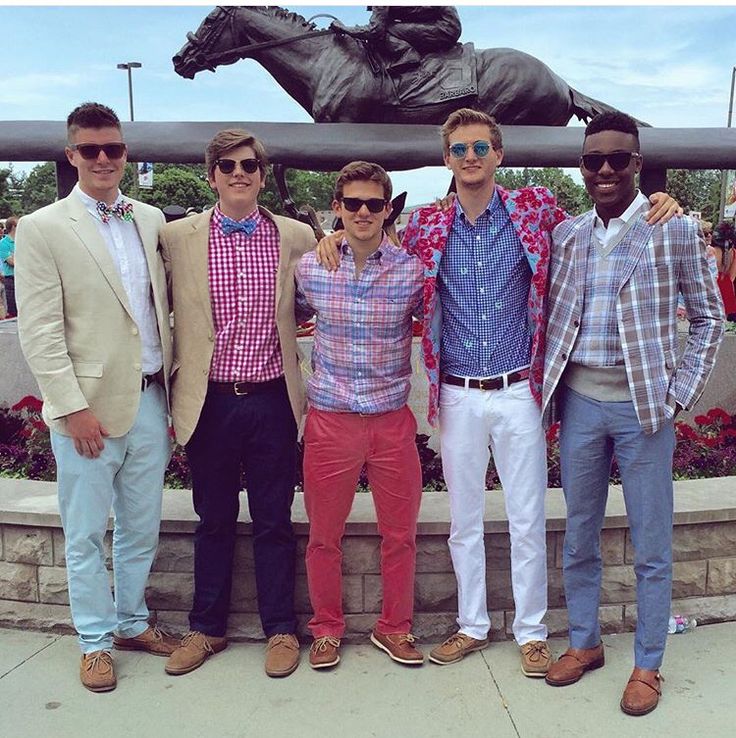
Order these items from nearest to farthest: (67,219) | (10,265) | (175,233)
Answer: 1. (67,219)
2. (175,233)
3. (10,265)

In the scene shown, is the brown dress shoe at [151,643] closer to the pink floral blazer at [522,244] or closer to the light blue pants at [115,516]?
the light blue pants at [115,516]

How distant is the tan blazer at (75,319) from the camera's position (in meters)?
2.79

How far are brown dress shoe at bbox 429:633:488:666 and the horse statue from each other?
3888mm

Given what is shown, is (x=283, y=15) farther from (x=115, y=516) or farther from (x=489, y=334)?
(x=115, y=516)

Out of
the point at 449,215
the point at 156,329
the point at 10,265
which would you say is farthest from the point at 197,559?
the point at 10,265

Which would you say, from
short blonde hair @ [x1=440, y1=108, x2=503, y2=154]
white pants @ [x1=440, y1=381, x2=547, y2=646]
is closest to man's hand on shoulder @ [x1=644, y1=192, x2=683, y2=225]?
short blonde hair @ [x1=440, y1=108, x2=503, y2=154]

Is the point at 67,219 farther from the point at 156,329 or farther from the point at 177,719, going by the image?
the point at 177,719

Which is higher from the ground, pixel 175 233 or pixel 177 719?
pixel 175 233

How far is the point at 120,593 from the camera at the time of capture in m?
3.16

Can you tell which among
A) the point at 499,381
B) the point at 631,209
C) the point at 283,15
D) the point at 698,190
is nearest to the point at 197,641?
the point at 499,381

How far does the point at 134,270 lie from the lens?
2986mm

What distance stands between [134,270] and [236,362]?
51 centimetres

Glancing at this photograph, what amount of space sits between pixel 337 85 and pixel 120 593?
12.8 ft

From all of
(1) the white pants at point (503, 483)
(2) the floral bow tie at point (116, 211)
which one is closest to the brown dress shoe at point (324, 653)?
(1) the white pants at point (503, 483)
